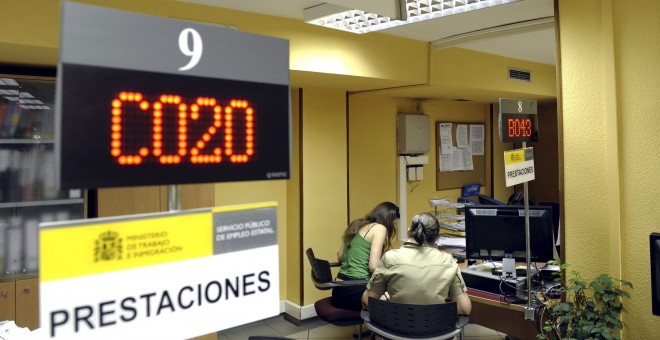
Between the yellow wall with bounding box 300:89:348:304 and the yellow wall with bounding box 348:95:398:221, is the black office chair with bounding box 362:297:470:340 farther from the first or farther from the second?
the yellow wall with bounding box 348:95:398:221

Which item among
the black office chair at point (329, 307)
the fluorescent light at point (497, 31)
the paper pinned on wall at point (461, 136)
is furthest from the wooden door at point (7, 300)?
the paper pinned on wall at point (461, 136)

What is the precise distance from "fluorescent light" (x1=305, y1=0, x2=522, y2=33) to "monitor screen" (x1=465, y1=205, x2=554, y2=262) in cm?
128

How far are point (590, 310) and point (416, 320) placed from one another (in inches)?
33.3

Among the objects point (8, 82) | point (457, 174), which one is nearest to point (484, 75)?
point (457, 174)

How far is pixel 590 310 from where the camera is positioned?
2.44 m

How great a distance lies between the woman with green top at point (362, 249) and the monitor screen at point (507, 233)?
30.0 inches

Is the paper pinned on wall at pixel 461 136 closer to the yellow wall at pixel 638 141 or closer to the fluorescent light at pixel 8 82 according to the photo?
the yellow wall at pixel 638 141

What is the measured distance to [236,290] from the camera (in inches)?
54.8

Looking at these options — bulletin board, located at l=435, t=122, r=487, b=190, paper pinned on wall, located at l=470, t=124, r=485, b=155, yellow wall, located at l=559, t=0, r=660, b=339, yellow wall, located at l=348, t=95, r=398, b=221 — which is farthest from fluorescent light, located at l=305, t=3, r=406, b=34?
paper pinned on wall, located at l=470, t=124, r=485, b=155

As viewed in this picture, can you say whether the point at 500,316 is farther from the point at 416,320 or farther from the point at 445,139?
the point at 445,139

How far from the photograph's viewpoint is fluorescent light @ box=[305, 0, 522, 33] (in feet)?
9.75

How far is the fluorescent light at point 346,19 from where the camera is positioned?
126 inches

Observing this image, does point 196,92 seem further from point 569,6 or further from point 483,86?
point 483,86

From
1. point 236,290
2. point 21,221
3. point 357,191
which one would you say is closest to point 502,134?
point 236,290
